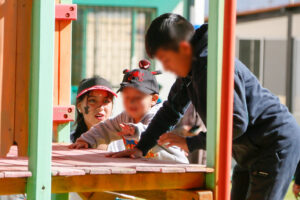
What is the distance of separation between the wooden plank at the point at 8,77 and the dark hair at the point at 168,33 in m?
1.03

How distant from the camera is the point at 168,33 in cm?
283

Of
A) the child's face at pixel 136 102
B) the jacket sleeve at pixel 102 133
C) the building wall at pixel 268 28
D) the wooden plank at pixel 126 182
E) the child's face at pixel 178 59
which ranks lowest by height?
the wooden plank at pixel 126 182

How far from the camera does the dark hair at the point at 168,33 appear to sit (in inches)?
111

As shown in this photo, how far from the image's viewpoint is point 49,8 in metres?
2.49

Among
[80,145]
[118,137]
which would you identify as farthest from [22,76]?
[118,137]

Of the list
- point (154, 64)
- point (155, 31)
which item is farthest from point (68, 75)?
point (154, 64)

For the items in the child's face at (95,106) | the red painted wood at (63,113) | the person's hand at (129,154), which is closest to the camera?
the person's hand at (129,154)

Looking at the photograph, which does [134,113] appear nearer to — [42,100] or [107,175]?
[107,175]

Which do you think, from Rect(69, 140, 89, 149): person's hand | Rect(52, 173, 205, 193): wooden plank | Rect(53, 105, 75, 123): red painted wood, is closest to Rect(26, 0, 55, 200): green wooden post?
Rect(52, 173, 205, 193): wooden plank

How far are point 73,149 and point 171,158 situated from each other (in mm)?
591

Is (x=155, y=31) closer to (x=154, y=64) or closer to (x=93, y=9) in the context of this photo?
(x=154, y=64)

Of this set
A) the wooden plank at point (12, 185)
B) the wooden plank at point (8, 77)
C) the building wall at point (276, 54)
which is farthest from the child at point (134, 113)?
the building wall at point (276, 54)

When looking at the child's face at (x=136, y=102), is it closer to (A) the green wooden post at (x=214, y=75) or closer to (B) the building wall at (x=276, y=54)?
(A) the green wooden post at (x=214, y=75)

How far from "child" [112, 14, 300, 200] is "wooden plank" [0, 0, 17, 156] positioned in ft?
3.36
